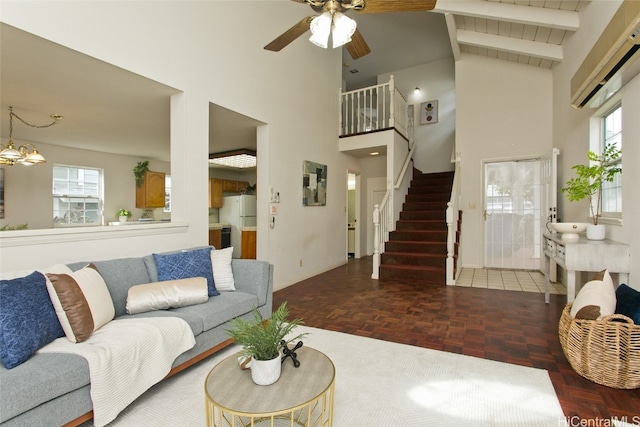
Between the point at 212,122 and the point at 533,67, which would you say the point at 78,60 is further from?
the point at 533,67

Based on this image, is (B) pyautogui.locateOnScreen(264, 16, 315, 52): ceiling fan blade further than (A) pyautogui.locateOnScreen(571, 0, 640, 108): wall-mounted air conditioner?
Yes

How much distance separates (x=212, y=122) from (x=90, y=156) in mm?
3580

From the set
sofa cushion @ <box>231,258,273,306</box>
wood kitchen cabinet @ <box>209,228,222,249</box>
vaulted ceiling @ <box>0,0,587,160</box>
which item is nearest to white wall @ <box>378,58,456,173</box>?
vaulted ceiling @ <box>0,0,587,160</box>

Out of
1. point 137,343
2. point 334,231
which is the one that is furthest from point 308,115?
point 137,343

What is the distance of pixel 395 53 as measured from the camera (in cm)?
745

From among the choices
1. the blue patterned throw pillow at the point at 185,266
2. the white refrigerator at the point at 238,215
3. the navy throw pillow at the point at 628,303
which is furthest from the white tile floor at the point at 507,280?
the white refrigerator at the point at 238,215

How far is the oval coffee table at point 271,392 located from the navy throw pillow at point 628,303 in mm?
2037

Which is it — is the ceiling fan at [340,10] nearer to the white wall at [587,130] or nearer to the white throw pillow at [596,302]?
the white wall at [587,130]

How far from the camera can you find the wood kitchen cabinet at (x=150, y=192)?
691cm

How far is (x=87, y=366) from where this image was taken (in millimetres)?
1579

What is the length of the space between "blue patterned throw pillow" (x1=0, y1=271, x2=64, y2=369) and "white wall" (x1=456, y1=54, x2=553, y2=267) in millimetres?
6109

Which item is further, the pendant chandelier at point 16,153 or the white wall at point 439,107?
the white wall at point 439,107

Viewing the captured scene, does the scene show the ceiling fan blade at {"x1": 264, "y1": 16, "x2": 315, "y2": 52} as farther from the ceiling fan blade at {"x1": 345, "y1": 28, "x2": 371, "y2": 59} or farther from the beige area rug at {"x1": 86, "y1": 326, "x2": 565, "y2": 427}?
the beige area rug at {"x1": 86, "y1": 326, "x2": 565, "y2": 427}

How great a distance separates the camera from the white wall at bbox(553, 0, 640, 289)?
8.68 ft
